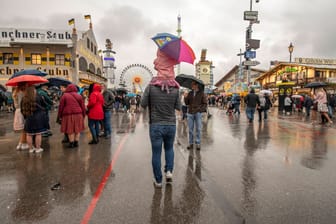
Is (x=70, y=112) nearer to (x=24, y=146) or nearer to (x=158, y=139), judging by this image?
(x=24, y=146)

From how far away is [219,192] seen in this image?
3.28m

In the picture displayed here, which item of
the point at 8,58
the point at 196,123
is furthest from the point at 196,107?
the point at 8,58

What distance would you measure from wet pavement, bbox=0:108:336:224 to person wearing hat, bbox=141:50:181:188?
686mm

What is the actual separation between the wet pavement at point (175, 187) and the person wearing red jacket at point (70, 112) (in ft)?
1.98

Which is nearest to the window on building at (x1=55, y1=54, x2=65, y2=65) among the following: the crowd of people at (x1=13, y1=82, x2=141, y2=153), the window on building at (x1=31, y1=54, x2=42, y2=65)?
the window on building at (x1=31, y1=54, x2=42, y2=65)

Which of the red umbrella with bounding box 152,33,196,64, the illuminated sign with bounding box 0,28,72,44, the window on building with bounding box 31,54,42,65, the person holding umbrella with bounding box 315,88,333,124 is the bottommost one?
the person holding umbrella with bounding box 315,88,333,124

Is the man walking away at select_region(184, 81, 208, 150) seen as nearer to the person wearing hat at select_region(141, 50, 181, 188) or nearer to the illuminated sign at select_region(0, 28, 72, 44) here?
the person wearing hat at select_region(141, 50, 181, 188)

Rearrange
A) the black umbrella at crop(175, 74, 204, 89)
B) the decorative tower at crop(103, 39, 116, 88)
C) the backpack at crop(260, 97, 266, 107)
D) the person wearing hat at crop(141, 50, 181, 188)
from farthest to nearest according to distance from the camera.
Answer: the decorative tower at crop(103, 39, 116, 88), the backpack at crop(260, 97, 266, 107), the black umbrella at crop(175, 74, 204, 89), the person wearing hat at crop(141, 50, 181, 188)

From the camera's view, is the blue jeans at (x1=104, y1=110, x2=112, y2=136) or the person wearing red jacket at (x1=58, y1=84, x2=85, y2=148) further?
the blue jeans at (x1=104, y1=110, x2=112, y2=136)


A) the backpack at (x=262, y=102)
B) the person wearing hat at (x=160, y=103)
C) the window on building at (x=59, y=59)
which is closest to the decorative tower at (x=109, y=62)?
the window on building at (x=59, y=59)

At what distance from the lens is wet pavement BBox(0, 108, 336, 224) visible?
2658mm

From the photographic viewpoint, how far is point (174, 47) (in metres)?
3.21

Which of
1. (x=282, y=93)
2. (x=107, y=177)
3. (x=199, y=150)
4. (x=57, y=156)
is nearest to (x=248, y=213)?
(x=107, y=177)

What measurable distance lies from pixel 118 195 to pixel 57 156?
9.52 feet
